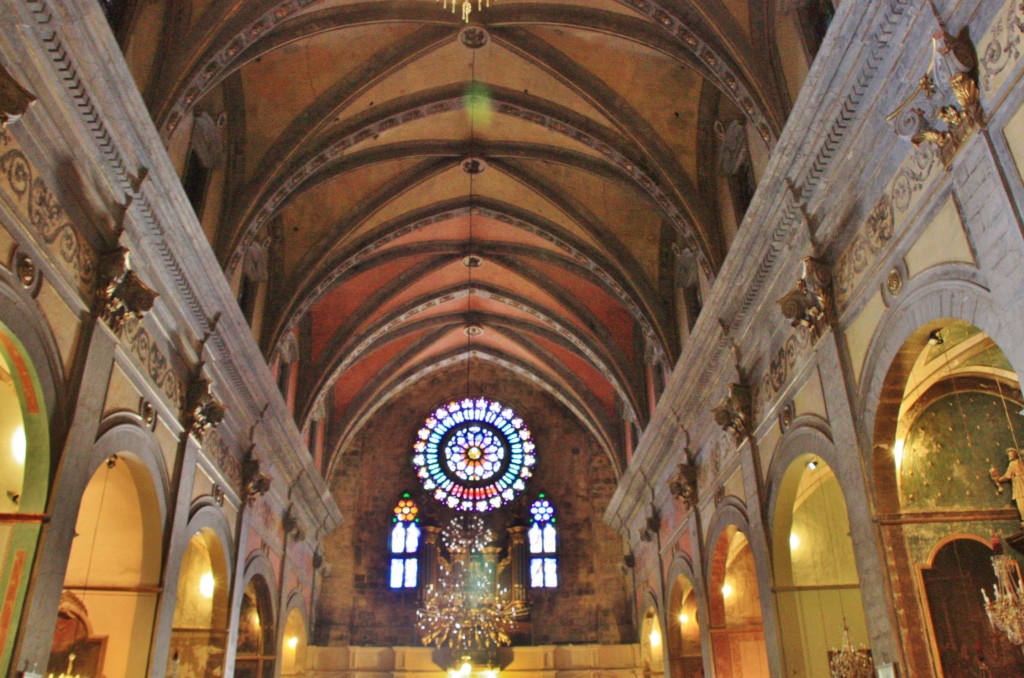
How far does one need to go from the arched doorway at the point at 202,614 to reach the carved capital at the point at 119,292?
4103 mm

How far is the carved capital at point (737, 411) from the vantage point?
10.9 m

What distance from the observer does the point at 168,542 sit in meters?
9.84

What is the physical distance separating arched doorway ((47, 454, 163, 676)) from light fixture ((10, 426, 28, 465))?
1.00 metres

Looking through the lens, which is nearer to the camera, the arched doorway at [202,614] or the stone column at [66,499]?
the stone column at [66,499]

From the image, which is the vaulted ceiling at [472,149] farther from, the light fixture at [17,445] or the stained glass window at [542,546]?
the stained glass window at [542,546]

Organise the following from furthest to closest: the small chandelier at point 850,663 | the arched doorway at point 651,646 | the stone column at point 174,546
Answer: the arched doorway at point 651,646 < the stone column at point 174,546 < the small chandelier at point 850,663

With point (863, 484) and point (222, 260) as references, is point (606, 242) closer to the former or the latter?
point (222, 260)

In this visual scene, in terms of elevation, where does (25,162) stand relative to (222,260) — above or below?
below

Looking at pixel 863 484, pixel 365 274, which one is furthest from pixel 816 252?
pixel 365 274

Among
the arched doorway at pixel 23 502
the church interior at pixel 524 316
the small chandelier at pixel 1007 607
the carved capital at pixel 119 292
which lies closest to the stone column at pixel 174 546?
the church interior at pixel 524 316

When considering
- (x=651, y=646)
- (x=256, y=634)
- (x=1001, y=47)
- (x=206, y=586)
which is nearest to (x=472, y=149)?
(x=206, y=586)

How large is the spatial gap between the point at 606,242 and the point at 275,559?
784 cm

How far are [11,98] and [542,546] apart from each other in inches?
668

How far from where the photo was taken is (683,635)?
15750 mm
